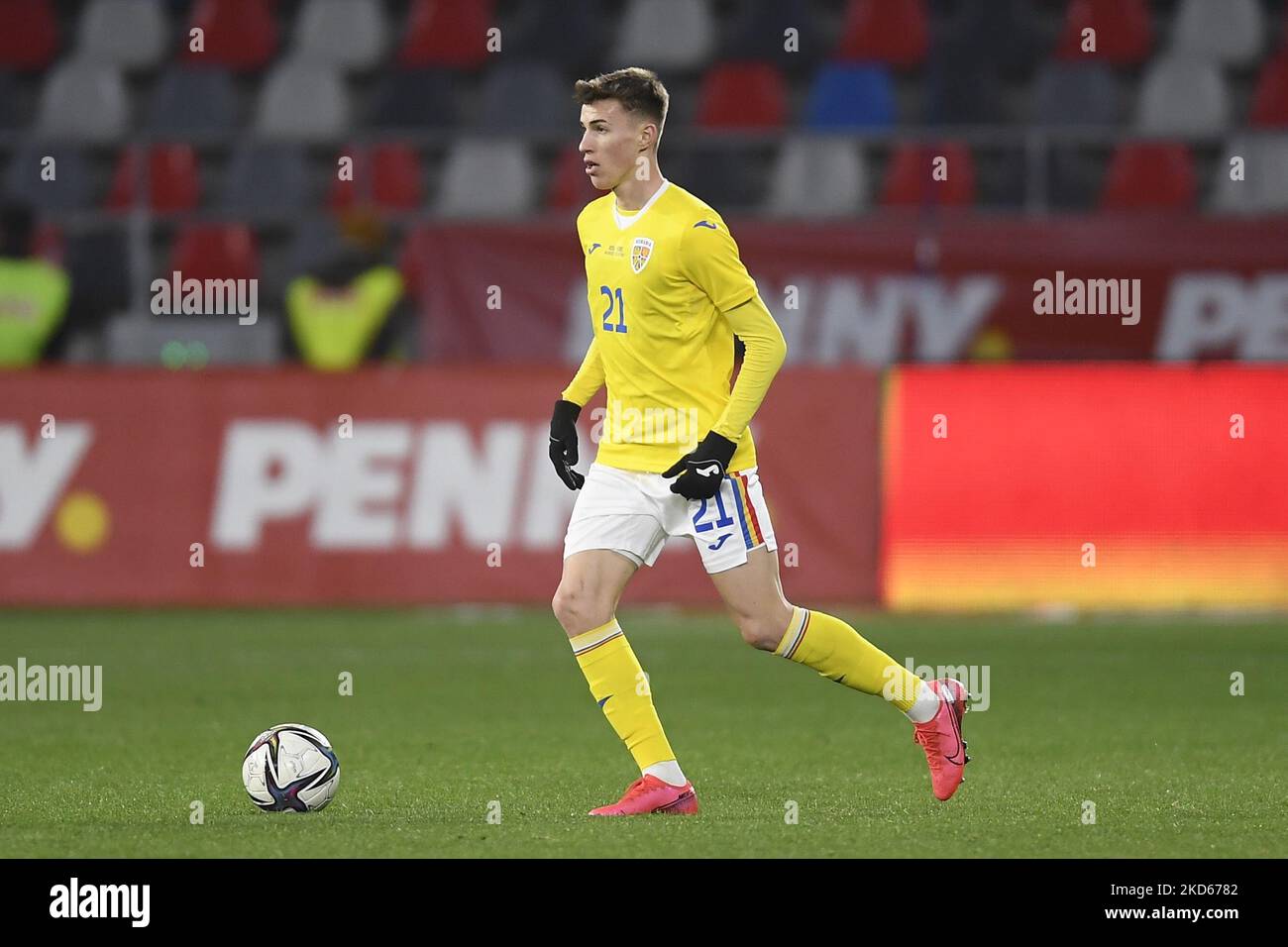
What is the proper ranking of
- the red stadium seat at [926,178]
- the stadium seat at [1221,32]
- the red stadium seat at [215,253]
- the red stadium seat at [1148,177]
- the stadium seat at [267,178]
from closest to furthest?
the red stadium seat at [926,178], the red stadium seat at [215,253], the red stadium seat at [1148,177], the stadium seat at [267,178], the stadium seat at [1221,32]

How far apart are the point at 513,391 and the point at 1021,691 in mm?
5062

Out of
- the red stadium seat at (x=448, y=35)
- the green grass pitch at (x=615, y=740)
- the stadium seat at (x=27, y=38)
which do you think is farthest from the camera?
the stadium seat at (x=27, y=38)

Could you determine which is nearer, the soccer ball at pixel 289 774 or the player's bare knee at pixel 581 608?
the soccer ball at pixel 289 774

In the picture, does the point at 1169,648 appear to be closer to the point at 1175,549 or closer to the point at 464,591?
the point at 1175,549

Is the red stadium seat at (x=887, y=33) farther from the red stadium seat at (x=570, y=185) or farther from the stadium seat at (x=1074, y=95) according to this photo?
the red stadium seat at (x=570, y=185)

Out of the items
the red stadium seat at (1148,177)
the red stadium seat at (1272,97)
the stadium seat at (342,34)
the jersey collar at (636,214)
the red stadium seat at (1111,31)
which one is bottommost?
the jersey collar at (636,214)

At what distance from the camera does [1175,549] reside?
1370 cm

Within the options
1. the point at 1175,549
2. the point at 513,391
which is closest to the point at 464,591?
the point at 513,391

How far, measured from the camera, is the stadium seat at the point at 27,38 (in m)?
19.6

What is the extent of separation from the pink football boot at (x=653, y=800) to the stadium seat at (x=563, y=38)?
1335cm

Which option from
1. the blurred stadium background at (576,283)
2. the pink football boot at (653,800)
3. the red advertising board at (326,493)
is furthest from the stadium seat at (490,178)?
the pink football boot at (653,800)

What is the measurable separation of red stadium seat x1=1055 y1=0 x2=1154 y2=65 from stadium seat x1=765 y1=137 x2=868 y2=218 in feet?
7.55

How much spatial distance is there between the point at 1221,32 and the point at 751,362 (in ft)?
44.0

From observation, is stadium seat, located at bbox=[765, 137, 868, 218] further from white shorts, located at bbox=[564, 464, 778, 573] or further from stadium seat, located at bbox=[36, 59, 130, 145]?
white shorts, located at bbox=[564, 464, 778, 573]
